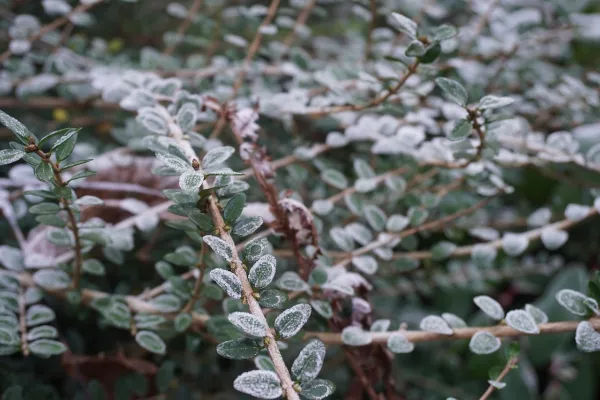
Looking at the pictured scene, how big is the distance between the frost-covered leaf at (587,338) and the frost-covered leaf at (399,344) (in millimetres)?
157

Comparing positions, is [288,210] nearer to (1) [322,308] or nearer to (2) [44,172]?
(1) [322,308]

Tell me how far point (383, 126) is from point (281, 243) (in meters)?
0.23

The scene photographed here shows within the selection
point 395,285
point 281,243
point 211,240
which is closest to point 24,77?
point 281,243

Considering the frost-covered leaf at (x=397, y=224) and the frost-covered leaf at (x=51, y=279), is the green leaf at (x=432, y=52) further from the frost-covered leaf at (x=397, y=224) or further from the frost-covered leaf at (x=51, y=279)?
the frost-covered leaf at (x=51, y=279)

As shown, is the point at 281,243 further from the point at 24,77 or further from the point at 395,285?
the point at 24,77

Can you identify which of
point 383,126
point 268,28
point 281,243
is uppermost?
point 268,28

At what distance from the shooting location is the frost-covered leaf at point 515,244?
28.0 inches

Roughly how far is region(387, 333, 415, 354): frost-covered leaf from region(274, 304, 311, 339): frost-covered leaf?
0.59ft

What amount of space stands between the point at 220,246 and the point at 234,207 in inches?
2.1

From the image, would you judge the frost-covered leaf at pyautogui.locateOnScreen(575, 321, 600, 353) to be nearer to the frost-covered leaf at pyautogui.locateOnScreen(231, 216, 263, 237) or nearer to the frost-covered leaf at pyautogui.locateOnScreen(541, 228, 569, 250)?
the frost-covered leaf at pyautogui.locateOnScreen(541, 228, 569, 250)

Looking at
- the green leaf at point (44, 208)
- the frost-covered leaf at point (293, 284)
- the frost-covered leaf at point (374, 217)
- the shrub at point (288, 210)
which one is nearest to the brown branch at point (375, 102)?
the shrub at point (288, 210)

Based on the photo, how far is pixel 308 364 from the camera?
1.37 feet

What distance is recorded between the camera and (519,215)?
1.10 meters

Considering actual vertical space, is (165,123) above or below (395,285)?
above
